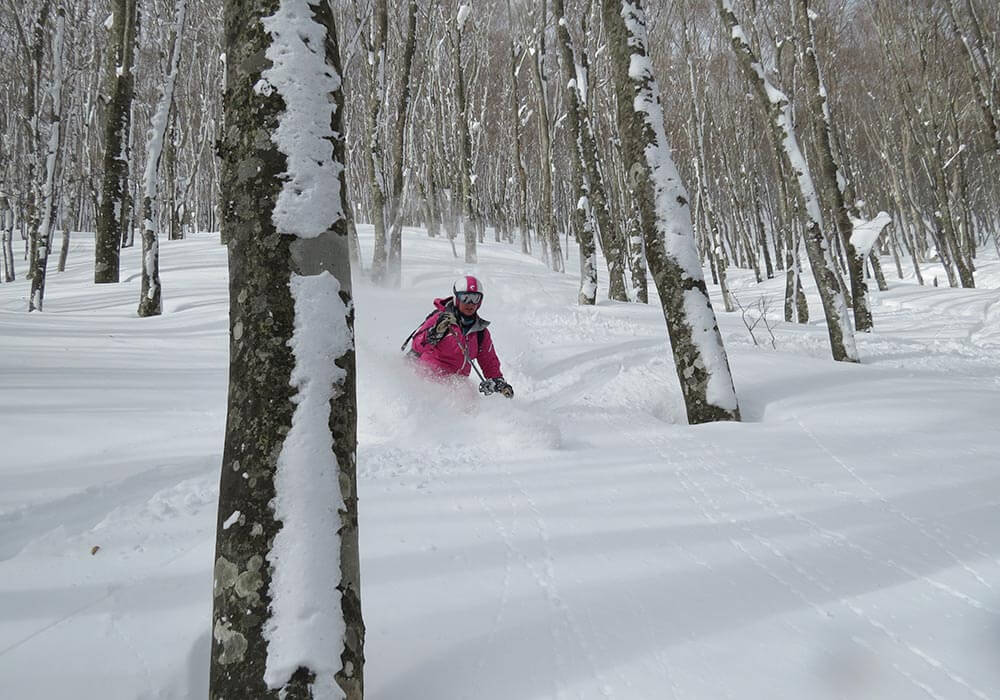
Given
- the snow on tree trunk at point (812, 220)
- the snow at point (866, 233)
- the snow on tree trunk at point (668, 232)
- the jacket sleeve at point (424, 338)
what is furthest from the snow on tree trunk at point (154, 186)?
the snow at point (866, 233)

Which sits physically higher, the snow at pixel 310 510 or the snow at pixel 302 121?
the snow at pixel 302 121

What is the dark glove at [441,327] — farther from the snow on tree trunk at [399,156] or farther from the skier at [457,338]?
the snow on tree trunk at [399,156]

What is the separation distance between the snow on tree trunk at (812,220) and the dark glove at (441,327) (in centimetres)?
481

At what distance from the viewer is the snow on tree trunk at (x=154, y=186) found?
830 centimetres

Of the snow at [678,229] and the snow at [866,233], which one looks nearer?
the snow at [678,229]

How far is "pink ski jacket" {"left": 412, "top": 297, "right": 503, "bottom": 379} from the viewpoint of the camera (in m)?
5.69

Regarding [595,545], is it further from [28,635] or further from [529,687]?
[28,635]

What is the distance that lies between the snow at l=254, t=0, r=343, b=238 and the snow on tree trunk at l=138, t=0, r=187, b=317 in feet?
25.7

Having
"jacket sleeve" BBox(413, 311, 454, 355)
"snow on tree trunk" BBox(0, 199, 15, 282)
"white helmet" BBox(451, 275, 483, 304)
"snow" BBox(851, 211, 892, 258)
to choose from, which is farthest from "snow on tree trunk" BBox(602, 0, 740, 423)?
"snow on tree trunk" BBox(0, 199, 15, 282)

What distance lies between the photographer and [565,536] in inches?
101

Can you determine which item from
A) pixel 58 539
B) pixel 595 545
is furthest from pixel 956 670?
pixel 58 539

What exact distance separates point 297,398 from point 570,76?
11.2 meters

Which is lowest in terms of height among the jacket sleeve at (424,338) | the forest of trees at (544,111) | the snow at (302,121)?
the jacket sleeve at (424,338)

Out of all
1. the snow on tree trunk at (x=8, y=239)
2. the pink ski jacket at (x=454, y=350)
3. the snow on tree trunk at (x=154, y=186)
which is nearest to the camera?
the pink ski jacket at (x=454, y=350)
